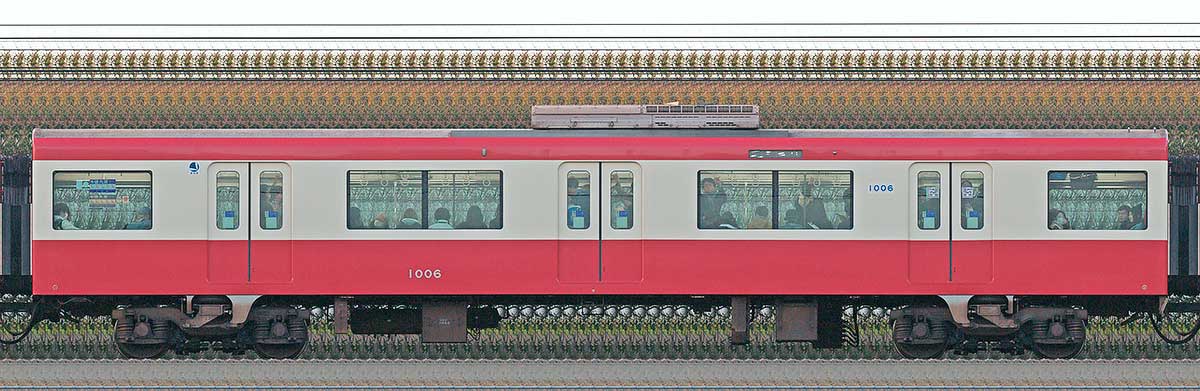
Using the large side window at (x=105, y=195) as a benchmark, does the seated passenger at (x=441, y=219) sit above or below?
below

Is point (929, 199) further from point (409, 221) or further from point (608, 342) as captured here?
point (409, 221)

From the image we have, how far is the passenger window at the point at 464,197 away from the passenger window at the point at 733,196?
2027 mm

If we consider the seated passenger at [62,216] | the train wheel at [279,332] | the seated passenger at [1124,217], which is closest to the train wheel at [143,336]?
the train wheel at [279,332]

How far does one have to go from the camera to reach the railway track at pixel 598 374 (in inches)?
605

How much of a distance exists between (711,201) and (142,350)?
6114 mm

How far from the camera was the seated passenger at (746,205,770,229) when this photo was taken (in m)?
16.6

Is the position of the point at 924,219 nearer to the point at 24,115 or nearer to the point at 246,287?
the point at 246,287

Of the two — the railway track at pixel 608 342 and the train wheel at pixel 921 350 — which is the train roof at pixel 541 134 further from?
the railway track at pixel 608 342

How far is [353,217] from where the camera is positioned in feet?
54.6

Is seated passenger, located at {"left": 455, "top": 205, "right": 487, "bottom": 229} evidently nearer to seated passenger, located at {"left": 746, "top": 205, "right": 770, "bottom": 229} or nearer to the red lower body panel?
the red lower body panel

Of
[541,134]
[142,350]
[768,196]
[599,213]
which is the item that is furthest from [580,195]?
[142,350]

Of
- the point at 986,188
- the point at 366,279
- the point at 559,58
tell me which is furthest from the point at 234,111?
the point at 986,188

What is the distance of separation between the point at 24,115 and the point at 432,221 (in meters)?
11.1

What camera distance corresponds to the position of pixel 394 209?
16.7 metres
